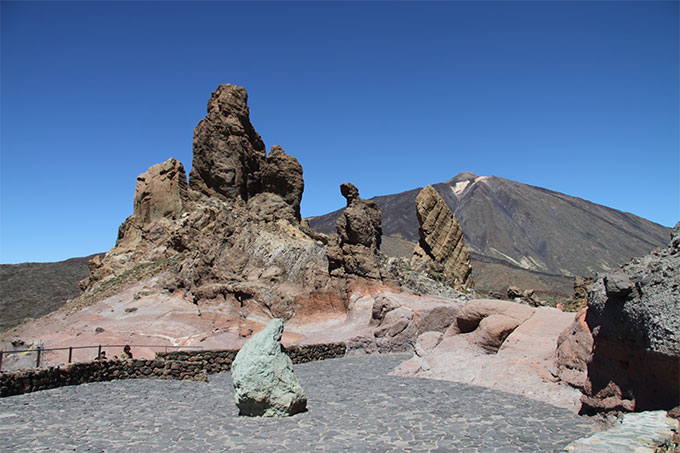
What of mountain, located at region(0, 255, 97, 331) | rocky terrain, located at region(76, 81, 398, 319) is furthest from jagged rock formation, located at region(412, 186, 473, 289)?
mountain, located at region(0, 255, 97, 331)

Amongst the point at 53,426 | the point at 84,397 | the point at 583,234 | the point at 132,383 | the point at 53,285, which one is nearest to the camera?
the point at 53,426

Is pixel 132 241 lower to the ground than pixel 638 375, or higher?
higher

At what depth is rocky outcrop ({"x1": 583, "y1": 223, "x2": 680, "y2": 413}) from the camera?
238 inches

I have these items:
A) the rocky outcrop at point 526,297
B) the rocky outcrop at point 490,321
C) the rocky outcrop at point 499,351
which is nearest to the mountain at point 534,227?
the rocky outcrop at point 526,297

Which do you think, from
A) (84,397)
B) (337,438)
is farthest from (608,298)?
(84,397)

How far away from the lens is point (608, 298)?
7340 mm

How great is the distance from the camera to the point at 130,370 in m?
12.7

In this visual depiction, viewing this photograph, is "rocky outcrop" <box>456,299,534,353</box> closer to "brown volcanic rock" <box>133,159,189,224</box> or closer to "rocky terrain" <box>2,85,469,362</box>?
"rocky terrain" <box>2,85,469,362</box>

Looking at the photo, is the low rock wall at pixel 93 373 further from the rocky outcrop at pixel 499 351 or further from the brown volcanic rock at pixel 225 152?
the brown volcanic rock at pixel 225 152

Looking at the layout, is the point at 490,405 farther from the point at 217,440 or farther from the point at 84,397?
the point at 84,397

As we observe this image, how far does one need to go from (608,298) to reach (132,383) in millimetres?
10352

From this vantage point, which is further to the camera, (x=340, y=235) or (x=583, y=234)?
(x=583, y=234)

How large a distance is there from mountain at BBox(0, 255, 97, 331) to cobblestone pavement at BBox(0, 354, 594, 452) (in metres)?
45.7

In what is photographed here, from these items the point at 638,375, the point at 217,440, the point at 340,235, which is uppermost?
the point at 340,235
